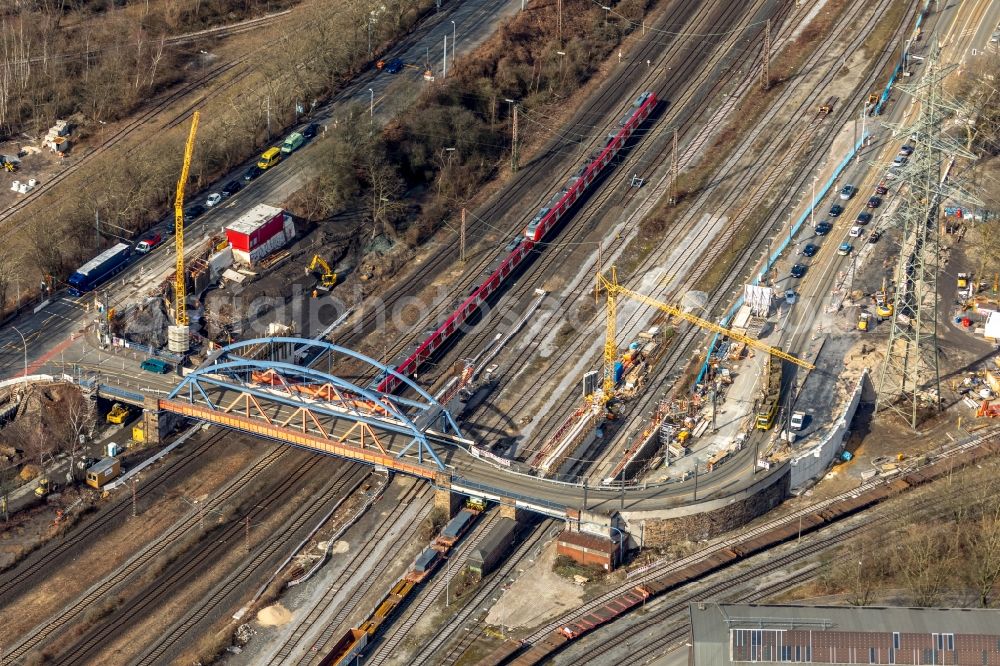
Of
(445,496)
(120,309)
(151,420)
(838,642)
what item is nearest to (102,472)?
(151,420)

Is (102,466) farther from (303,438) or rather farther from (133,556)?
(303,438)

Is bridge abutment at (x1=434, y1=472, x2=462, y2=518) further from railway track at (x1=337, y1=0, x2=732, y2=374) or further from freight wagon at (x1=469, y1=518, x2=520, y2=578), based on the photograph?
railway track at (x1=337, y1=0, x2=732, y2=374)

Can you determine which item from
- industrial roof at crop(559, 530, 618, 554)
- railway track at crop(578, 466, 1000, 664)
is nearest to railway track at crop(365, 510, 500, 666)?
industrial roof at crop(559, 530, 618, 554)

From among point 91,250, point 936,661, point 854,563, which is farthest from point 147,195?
point 936,661

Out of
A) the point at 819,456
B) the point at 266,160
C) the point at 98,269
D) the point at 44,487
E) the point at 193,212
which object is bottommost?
the point at 44,487

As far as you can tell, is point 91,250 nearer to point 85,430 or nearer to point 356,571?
point 85,430

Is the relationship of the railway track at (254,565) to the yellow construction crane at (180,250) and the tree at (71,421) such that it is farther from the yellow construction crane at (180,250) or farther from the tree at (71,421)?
the yellow construction crane at (180,250)
